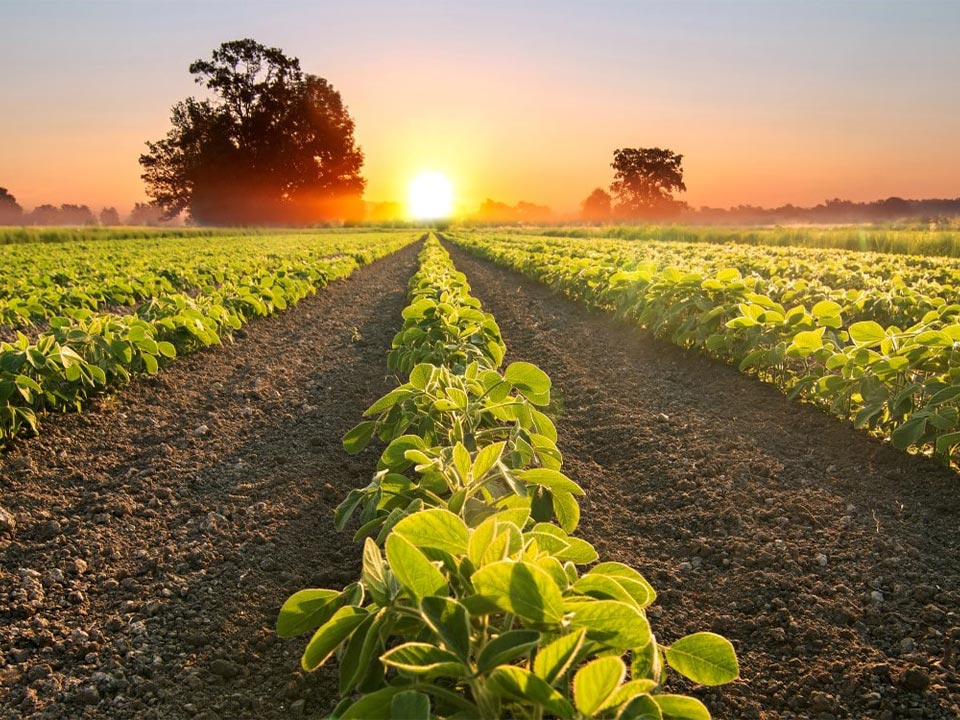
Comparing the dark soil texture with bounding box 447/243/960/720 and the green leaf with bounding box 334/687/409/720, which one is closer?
the green leaf with bounding box 334/687/409/720

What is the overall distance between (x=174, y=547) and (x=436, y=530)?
2223 millimetres

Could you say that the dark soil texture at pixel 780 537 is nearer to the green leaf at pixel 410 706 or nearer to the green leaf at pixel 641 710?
the green leaf at pixel 641 710

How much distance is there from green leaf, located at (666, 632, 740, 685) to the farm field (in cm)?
99

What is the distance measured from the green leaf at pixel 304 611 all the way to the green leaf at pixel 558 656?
513mm

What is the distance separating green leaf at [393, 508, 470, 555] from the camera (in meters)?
1.07

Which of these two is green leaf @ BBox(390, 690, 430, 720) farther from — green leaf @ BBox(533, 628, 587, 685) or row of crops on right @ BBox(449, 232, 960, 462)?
row of crops on right @ BBox(449, 232, 960, 462)

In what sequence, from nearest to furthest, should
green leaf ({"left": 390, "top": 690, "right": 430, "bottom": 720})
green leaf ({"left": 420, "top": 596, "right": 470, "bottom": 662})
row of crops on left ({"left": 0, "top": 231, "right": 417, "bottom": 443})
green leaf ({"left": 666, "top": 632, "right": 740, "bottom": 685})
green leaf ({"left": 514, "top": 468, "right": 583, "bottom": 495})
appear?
1. green leaf ({"left": 390, "top": 690, "right": 430, "bottom": 720})
2. green leaf ({"left": 420, "top": 596, "right": 470, "bottom": 662})
3. green leaf ({"left": 666, "top": 632, "right": 740, "bottom": 685})
4. green leaf ({"left": 514, "top": 468, "right": 583, "bottom": 495})
5. row of crops on left ({"left": 0, "top": 231, "right": 417, "bottom": 443})

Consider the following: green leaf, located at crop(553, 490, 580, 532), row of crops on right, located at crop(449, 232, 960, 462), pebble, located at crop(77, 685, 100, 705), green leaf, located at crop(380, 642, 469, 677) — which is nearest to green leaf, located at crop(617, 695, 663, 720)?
green leaf, located at crop(380, 642, 469, 677)

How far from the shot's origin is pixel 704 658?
3.51ft

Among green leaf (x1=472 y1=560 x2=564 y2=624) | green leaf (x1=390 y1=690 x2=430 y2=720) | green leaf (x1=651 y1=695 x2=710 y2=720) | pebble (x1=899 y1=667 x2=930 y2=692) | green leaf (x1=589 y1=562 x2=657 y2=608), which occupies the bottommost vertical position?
pebble (x1=899 y1=667 x2=930 y2=692)

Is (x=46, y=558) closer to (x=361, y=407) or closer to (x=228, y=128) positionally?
(x=361, y=407)

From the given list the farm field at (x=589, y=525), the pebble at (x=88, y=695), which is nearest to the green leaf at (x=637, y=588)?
the farm field at (x=589, y=525)

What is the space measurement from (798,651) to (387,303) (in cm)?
913

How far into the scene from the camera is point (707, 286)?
518cm
